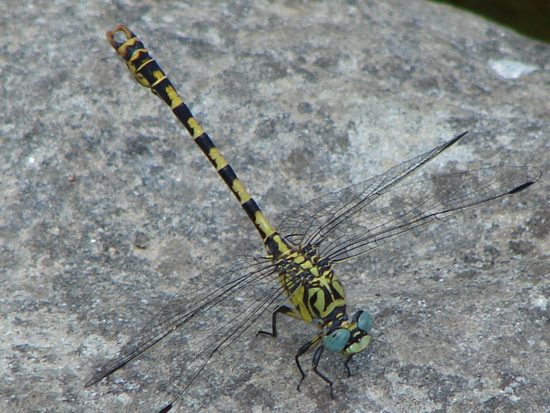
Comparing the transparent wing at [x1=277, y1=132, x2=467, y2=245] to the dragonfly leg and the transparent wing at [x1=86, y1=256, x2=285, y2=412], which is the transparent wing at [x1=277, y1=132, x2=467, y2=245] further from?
the dragonfly leg

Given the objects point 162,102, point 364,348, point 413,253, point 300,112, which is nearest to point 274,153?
point 300,112

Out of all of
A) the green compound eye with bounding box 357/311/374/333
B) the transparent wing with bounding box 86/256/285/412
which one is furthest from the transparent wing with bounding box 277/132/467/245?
the green compound eye with bounding box 357/311/374/333

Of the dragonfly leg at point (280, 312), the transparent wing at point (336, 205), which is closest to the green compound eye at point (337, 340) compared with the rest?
the dragonfly leg at point (280, 312)

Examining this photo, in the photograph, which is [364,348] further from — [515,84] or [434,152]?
[515,84]

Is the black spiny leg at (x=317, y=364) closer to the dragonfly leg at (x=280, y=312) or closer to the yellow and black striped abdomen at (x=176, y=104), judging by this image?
the dragonfly leg at (x=280, y=312)

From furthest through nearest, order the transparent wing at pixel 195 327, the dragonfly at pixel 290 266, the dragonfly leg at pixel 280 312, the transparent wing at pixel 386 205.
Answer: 1. the transparent wing at pixel 386 205
2. the dragonfly leg at pixel 280 312
3. the dragonfly at pixel 290 266
4. the transparent wing at pixel 195 327

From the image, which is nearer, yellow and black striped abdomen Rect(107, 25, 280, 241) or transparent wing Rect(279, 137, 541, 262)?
transparent wing Rect(279, 137, 541, 262)

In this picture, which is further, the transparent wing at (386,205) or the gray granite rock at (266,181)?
the transparent wing at (386,205)

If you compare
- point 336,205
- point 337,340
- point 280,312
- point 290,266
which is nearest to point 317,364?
point 337,340
